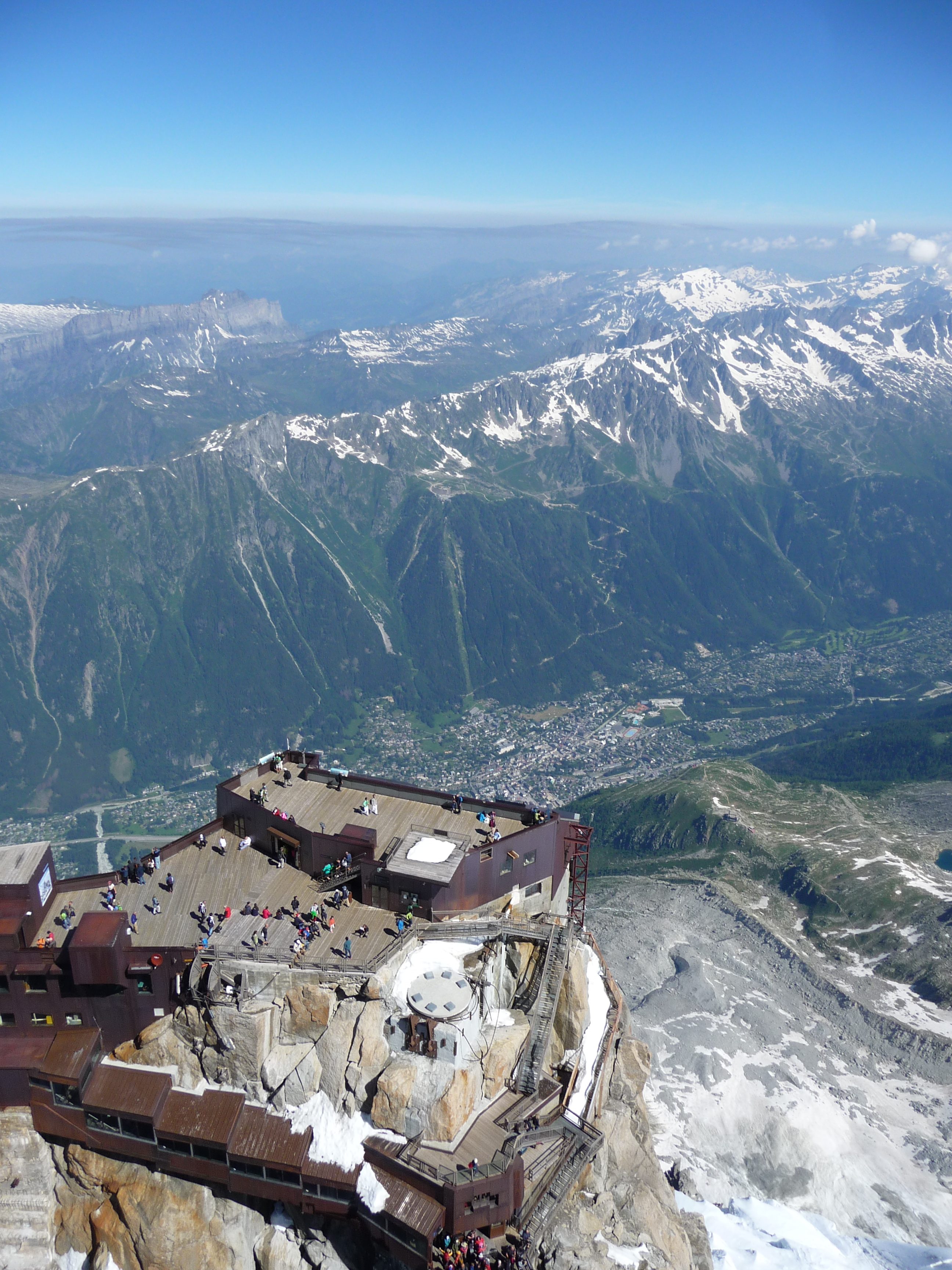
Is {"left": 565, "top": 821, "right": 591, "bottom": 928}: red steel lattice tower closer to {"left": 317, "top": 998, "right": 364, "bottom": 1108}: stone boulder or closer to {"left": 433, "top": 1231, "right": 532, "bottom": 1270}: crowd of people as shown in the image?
{"left": 317, "top": 998, "right": 364, "bottom": 1108}: stone boulder

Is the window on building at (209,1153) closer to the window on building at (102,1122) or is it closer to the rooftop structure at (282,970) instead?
the rooftop structure at (282,970)

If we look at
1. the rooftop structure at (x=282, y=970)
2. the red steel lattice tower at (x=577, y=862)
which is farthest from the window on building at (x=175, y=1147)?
the red steel lattice tower at (x=577, y=862)

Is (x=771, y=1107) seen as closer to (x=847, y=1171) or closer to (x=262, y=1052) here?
(x=847, y=1171)

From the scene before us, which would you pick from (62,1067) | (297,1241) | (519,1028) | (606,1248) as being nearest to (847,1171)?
(606,1248)

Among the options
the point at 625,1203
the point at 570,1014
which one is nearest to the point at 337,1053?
the point at 570,1014

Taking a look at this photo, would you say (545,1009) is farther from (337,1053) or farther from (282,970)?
(282,970)

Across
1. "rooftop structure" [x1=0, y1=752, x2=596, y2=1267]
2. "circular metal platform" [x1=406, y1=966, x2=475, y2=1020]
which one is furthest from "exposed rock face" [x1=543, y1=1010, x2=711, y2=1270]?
"circular metal platform" [x1=406, y1=966, x2=475, y2=1020]
